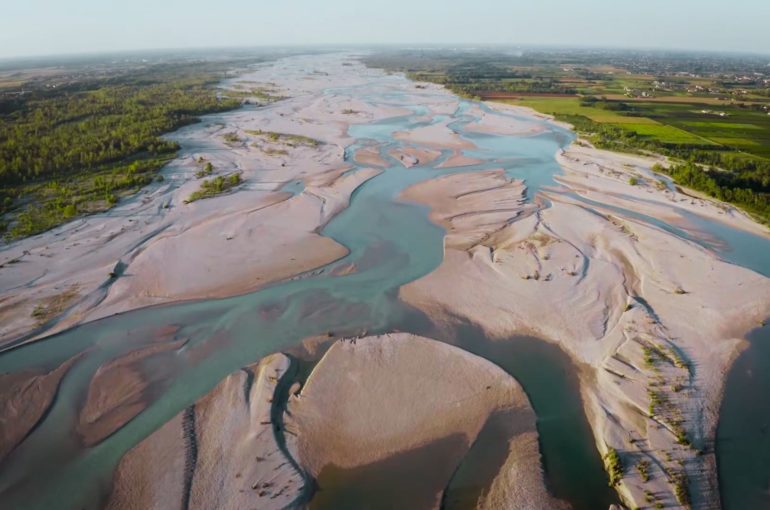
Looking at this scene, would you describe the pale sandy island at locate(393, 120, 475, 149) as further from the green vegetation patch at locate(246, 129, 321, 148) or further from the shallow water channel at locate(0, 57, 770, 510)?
the shallow water channel at locate(0, 57, 770, 510)

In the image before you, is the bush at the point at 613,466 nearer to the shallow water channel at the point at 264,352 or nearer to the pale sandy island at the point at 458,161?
the shallow water channel at the point at 264,352

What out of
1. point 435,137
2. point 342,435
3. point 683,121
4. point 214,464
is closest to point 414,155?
point 435,137

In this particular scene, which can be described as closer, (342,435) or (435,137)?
(342,435)

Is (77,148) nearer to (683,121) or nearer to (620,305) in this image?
(620,305)

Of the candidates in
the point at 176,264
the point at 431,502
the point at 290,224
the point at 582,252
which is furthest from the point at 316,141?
the point at 431,502

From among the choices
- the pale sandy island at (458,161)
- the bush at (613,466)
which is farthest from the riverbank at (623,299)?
the pale sandy island at (458,161)
